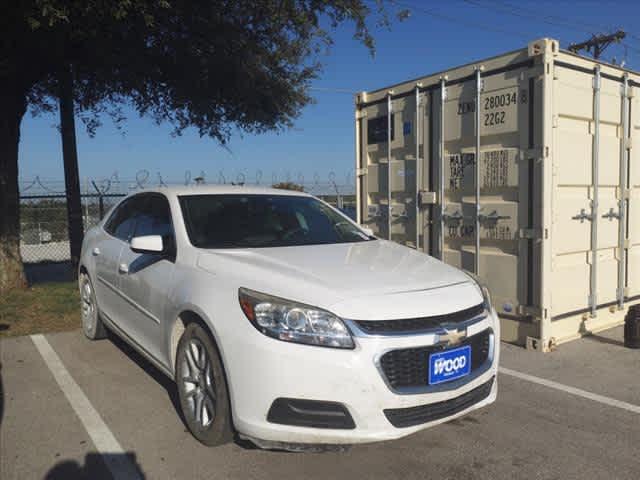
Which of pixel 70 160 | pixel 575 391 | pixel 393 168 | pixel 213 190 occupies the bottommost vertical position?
pixel 575 391

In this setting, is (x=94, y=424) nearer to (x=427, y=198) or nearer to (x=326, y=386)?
(x=326, y=386)

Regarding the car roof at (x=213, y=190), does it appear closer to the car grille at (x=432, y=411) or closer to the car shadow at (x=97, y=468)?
the car shadow at (x=97, y=468)

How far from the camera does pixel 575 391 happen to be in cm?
450

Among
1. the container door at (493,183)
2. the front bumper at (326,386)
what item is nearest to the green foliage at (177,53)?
the container door at (493,183)

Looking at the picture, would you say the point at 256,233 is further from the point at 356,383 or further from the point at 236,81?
the point at 236,81

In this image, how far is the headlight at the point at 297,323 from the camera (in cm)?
284

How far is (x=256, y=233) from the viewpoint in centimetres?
416

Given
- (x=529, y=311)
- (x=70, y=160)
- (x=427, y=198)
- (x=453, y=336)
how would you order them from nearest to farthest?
(x=453, y=336), (x=529, y=311), (x=427, y=198), (x=70, y=160)

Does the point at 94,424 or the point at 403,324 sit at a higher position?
the point at 403,324

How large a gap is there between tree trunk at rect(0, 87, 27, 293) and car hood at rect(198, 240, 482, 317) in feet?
17.0

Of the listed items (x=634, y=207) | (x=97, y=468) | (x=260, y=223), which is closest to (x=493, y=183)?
(x=634, y=207)

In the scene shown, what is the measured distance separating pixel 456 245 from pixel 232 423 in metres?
3.90

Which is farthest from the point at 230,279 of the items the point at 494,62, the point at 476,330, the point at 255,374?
the point at 494,62

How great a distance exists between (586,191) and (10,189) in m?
7.11
